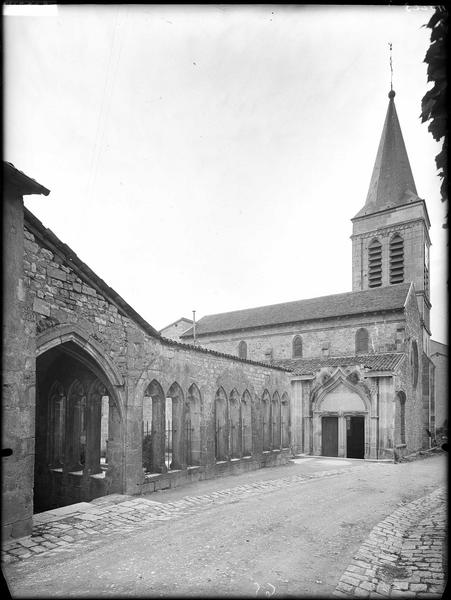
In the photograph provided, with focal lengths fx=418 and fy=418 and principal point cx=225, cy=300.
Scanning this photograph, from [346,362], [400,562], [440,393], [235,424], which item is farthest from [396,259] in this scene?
[400,562]

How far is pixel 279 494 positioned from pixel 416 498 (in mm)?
3657

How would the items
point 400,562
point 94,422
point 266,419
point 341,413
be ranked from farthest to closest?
point 341,413 < point 266,419 < point 94,422 < point 400,562

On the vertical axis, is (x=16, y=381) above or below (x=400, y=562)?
above

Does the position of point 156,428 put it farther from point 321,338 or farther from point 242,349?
point 242,349

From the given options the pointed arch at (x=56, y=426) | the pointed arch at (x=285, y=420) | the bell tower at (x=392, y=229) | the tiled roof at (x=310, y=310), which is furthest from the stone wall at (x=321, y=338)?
the pointed arch at (x=56, y=426)

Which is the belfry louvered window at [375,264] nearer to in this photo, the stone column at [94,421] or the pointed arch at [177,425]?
the pointed arch at [177,425]

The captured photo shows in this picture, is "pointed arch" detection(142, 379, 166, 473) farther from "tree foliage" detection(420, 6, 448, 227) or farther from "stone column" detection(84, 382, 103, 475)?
"tree foliage" detection(420, 6, 448, 227)

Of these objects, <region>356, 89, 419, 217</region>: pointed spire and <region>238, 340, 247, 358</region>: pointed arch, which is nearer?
<region>238, 340, 247, 358</region>: pointed arch

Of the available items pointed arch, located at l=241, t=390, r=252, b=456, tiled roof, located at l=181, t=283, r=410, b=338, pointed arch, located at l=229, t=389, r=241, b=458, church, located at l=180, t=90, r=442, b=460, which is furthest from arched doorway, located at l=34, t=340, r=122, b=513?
tiled roof, located at l=181, t=283, r=410, b=338

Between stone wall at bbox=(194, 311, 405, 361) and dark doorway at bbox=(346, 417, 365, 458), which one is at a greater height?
stone wall at bbox=(194, 311, 405, 361)

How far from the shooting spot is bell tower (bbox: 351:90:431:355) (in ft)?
104

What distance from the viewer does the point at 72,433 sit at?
10328 mm

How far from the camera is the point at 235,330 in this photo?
31.3 meters

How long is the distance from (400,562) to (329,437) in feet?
60.2
